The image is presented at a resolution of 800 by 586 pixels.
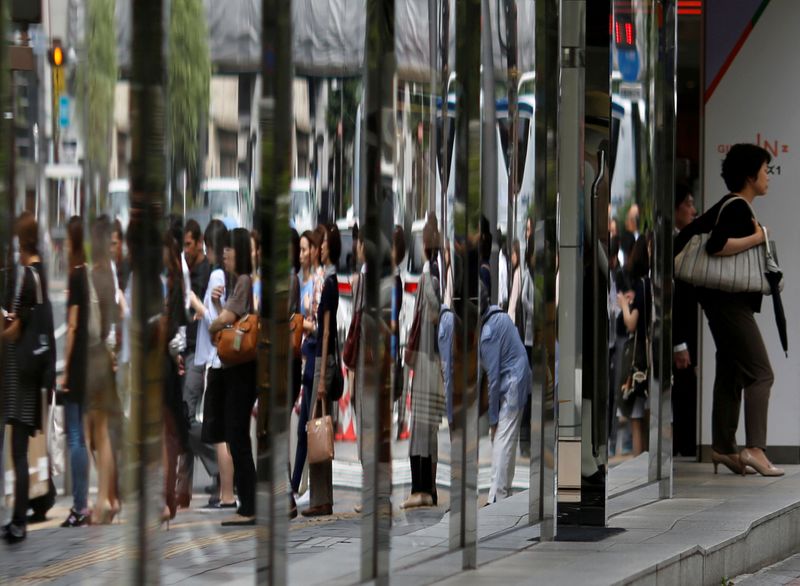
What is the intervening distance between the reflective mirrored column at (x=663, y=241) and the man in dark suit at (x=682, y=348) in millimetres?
2060

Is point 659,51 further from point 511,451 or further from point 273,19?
point 273,19

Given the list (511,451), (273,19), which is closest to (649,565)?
(511,451)

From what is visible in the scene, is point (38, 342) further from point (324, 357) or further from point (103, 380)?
point (324, 357)

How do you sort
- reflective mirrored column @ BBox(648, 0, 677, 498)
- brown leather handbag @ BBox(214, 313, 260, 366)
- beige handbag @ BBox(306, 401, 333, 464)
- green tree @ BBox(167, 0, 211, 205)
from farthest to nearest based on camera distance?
reflective mirrored column @ BBox(648, 0, 677, 498) < beige handbag @ BBox(306, 401, 333, 464) < brown leather handbag @ BBox(214, 313, 260, 366) < green tree @ BBox(167, 0, 211, 205)

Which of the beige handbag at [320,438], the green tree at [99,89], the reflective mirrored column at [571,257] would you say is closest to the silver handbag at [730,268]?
the reflective mirrored column at [571,257]

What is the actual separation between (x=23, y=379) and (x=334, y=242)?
1.48 m

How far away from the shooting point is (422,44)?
6004 mm

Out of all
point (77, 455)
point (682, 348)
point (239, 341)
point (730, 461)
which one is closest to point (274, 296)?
point (239, 341)

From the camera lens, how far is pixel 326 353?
534cm

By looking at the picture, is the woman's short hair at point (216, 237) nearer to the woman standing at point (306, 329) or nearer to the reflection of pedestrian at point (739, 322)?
the woman standing at point (306, 329)

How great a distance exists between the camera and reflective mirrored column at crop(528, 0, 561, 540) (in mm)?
7188

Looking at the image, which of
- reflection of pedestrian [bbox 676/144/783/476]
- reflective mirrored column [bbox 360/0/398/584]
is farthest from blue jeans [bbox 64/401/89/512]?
reflection of pedestrian [bbox 676/144/783/476]

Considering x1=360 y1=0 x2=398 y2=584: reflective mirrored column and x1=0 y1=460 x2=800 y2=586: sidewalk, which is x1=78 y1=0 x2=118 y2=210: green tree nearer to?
x1=0 y1=460 x2=800 y2=586: sidewalk

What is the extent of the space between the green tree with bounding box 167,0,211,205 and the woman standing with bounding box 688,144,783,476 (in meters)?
6.05
